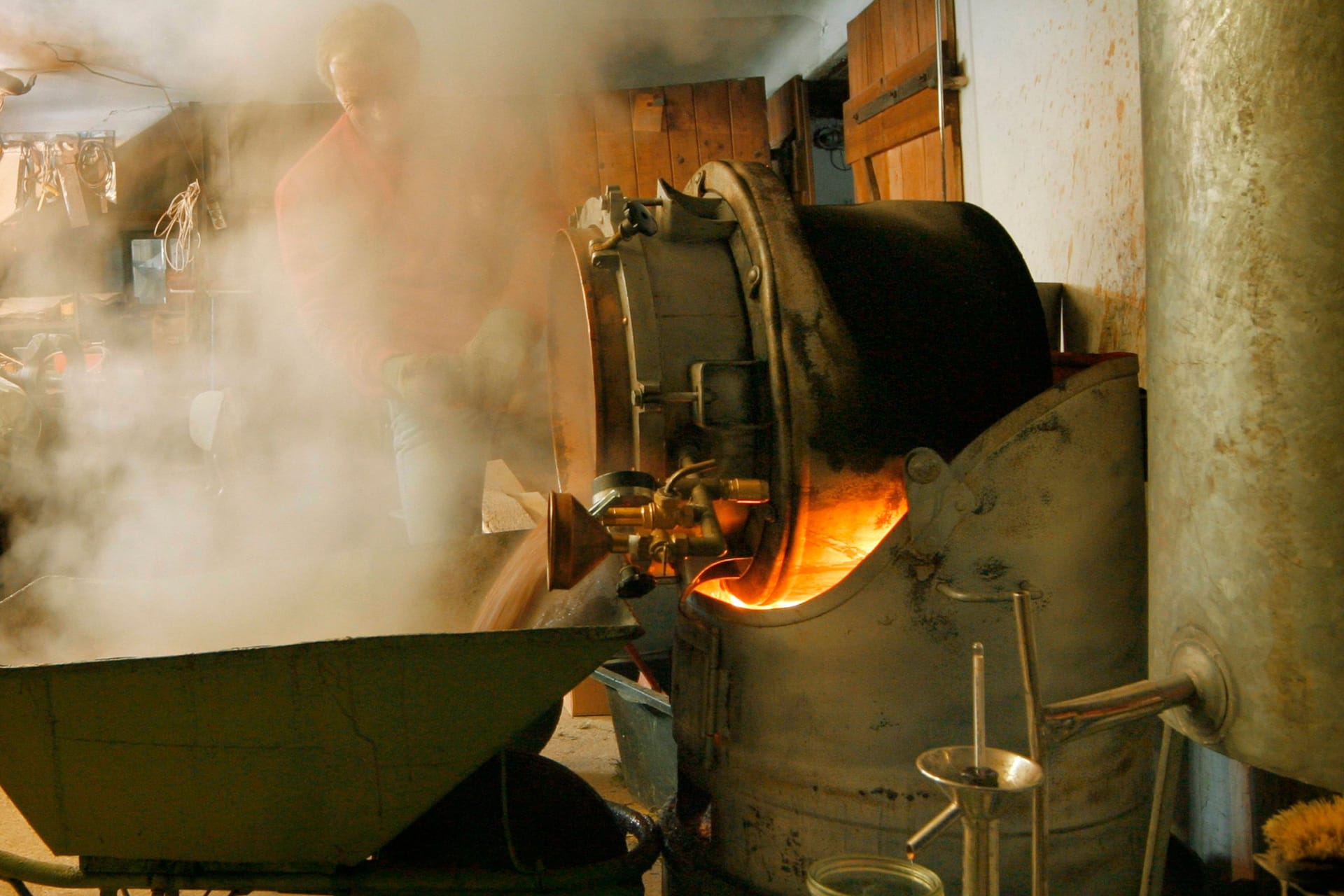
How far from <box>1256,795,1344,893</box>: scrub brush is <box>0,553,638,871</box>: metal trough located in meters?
0.85

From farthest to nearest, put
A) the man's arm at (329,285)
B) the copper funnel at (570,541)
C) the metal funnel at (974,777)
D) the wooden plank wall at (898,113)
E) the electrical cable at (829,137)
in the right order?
the electrical cable at (829,137)
the wooden plank wall at (898,113)
the man's arm at (329,285)
the copper funnel at (570,541)
the metal funnel at (974,777)

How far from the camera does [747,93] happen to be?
5145 mm

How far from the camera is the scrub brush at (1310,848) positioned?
1.05 m

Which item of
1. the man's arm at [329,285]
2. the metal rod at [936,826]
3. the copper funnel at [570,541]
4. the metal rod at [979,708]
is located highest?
the man's arm at [329,285]

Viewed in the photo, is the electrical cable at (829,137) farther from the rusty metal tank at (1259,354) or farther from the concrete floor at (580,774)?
the rusty metal tank at (1259,354)

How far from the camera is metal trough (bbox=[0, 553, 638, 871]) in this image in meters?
1.55

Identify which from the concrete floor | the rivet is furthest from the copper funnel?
the concrete floor

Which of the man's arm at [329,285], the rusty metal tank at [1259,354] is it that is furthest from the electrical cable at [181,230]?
the rusty metal tank at [1259,354]

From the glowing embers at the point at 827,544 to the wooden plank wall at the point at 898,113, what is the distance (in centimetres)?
183

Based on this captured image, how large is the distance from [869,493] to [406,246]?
1949 millimetres

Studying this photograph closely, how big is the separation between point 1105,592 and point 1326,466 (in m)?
0.61

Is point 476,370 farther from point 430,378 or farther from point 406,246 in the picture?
point 406,246

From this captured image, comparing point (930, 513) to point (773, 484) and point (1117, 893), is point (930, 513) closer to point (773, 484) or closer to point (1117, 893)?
point (773, 484)

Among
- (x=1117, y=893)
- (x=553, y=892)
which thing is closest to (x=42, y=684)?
(x=553, y=892)
